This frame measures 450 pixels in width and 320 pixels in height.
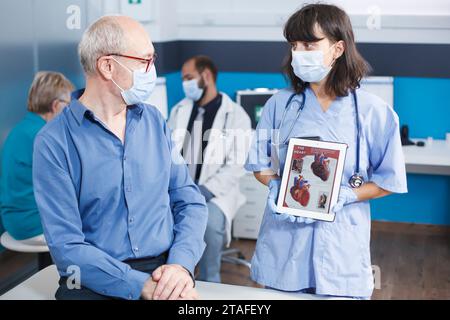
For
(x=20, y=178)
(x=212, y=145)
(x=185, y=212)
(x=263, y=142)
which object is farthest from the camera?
(x=212, y=145)

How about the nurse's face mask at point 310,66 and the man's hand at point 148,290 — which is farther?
the nurse's face mask at point 310,66

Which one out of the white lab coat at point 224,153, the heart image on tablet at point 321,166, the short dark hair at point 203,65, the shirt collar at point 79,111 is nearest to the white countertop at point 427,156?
the white lab coat at point 224,153

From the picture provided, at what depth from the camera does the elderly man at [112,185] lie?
65.4 inches

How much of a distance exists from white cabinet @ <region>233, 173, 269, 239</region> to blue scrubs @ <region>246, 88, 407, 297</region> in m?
2.23

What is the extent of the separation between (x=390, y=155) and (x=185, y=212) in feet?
2.15

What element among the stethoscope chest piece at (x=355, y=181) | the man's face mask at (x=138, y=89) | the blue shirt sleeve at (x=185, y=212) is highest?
the man's face mask at (x=138, y=89)

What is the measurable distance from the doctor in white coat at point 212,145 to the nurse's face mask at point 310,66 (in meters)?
Answer: 1.46

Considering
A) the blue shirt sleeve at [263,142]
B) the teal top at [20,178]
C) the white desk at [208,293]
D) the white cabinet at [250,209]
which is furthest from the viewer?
the white cabinet at [250,209]

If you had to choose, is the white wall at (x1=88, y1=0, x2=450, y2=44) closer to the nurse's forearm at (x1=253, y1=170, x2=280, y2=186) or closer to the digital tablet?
the nurse's forearm at (x1=253, y1=170, x2=280, y2=186)

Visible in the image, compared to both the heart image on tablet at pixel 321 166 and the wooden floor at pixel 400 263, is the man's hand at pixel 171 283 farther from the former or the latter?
the wooden floor at pixel 400 263

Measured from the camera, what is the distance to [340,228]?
1964 mm

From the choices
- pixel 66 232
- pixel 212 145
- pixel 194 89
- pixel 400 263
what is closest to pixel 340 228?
pixel 66 232

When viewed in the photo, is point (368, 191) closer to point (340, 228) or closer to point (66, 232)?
point (340, 228)
